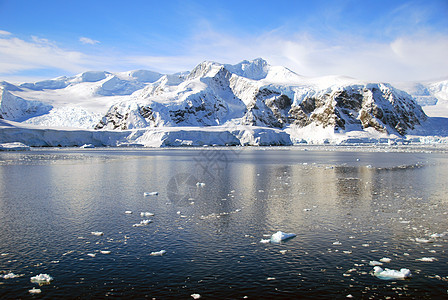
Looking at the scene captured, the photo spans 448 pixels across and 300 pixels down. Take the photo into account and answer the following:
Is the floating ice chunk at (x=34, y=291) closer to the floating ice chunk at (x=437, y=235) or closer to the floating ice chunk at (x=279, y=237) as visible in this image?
the floating ice chunk at (x=279, y=237)

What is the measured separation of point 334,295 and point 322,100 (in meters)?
142

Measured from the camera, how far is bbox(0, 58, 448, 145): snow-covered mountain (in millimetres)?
115875

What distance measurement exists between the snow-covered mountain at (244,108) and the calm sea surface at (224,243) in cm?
8077

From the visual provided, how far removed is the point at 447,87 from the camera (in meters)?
199

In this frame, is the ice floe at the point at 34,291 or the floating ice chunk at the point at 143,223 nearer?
the ice floe at the point at 34,291

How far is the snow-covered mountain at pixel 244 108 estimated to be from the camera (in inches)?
4562

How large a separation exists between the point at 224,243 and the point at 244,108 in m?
148

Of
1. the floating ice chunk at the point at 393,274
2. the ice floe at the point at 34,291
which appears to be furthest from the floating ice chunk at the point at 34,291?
the floating ice chunk at the point at 393,274

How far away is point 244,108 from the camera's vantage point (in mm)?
156125

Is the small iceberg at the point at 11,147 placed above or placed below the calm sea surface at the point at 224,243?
above

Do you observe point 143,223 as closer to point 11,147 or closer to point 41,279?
point 41,279

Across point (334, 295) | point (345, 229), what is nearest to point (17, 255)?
point (334, 295)

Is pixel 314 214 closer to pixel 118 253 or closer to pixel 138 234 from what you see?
pixel 138 234

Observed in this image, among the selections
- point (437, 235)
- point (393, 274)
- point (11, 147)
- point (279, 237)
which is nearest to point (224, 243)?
point (279, 237)
